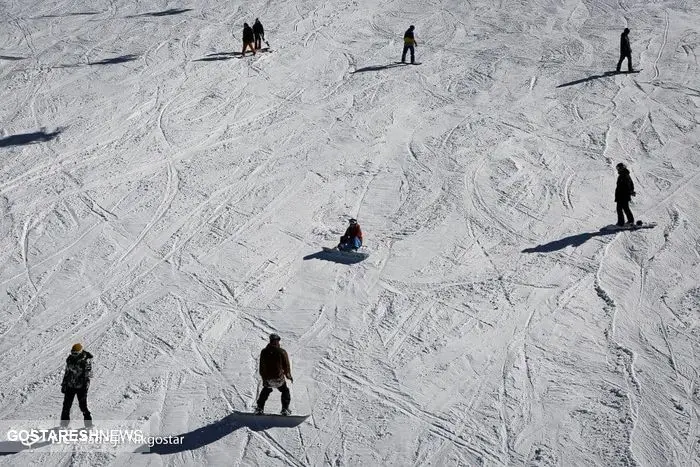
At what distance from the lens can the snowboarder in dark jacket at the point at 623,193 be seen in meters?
14.8

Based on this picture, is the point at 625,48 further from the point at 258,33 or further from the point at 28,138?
the point at 28,138

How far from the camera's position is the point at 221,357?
11938mm

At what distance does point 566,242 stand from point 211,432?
770cm

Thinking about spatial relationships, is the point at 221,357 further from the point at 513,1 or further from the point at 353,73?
the point at 513,1

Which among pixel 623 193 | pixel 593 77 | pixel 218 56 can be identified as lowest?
pixel 218 56

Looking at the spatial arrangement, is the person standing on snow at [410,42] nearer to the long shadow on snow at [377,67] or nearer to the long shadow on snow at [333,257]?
the long shadow on snow at [377,67]

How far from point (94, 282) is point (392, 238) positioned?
213 inches

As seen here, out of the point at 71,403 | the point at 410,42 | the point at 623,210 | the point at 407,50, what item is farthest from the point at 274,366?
the point at 407,50

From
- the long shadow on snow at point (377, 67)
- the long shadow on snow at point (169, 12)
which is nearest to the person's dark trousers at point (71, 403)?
the long shadow on snow at point (377, 67)

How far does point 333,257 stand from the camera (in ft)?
47.6

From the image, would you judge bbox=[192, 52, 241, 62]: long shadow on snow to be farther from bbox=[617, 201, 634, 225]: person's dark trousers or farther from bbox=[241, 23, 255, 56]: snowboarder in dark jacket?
bbox=[617, 201, 634, 225]: person's dark trousers

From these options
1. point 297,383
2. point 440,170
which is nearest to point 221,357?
point 297,383

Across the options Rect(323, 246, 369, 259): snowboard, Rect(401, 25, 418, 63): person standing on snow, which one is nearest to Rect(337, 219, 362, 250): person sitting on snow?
Rect(323, 246, 369, 259): snowboard

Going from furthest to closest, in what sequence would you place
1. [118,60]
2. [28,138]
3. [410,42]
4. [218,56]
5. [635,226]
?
[218,56]
[118,60]
[410,42]
[28,138]
[635,226]
